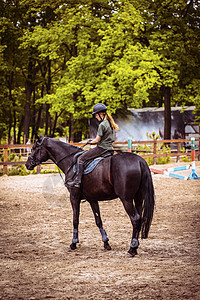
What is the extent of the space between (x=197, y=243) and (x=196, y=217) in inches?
93.0

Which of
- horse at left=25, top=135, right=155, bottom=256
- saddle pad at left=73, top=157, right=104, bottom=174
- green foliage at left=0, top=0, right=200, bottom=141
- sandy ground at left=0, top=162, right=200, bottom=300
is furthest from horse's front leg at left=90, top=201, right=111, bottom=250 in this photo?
green foliage at left=0, top=0, right=200, bottom=141

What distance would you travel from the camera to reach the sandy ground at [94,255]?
14.1ft

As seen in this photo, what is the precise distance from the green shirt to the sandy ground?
1642 millimetres

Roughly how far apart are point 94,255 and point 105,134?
1.89m

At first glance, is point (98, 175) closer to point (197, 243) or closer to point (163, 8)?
point (197, 243)

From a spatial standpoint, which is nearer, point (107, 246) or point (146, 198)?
point (146, 198)

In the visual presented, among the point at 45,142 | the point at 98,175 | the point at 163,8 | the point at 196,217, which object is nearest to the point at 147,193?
the point at 98,175

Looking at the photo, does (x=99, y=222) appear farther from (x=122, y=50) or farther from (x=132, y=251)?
(x=122, y=50)

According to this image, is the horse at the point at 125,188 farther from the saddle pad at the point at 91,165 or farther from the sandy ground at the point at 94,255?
the sandy ground at the point at 94,255

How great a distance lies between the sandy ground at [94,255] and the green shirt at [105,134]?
1642 mm

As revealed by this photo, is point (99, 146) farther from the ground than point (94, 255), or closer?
farther from the ground

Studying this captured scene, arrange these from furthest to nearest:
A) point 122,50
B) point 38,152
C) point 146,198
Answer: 1. point 122,50
2. point 38,152
3. point 146,198

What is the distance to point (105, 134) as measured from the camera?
6461 millimetres

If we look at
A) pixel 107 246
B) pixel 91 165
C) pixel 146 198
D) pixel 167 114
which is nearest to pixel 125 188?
pixel 146 198
